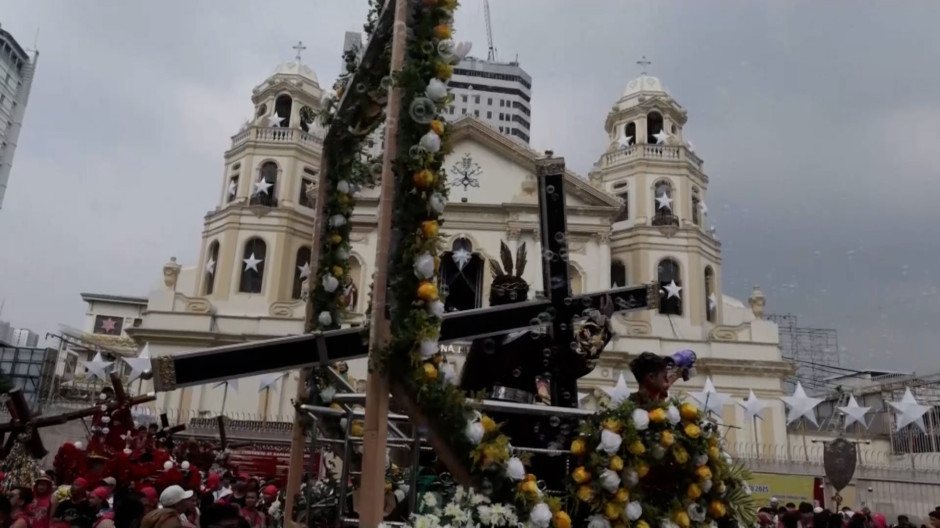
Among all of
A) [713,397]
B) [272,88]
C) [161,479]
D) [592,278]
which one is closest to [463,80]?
[272,88]

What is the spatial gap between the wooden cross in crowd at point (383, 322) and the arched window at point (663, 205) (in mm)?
30313

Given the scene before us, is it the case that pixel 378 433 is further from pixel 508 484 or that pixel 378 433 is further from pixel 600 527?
pixel 600 527

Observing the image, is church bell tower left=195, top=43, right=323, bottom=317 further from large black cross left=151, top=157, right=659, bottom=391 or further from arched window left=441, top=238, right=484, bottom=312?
large black cross left=151, top=157, right=659, bottom=391

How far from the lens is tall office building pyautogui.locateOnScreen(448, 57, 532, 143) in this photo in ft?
302

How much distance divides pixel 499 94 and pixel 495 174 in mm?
63150

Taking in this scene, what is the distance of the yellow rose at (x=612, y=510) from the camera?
4.58 metres

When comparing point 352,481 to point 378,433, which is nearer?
point 378,433

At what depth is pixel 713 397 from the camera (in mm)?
26188

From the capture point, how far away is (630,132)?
38781 mm

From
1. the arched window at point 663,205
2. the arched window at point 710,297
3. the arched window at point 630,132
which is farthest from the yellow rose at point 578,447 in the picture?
the arched window at point 630,132

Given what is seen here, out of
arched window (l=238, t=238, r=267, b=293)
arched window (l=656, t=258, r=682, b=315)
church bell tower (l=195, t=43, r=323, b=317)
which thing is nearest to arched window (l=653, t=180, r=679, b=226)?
arched window (l=656, t=258, r=682, b=315)

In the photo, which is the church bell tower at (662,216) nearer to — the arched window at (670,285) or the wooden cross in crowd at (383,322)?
the arched window at (670,285)

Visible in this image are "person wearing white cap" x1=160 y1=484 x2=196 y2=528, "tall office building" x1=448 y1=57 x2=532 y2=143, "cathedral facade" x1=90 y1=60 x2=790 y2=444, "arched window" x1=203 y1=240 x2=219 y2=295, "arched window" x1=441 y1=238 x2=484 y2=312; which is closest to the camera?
"person wearing white cap" x1=160 y1=484 x2=196 y2=528

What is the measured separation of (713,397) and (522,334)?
22672 mm
